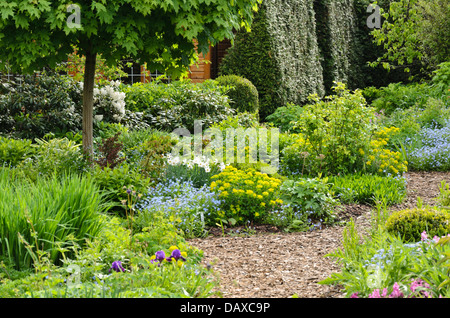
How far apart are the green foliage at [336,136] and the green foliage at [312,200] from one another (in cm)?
139

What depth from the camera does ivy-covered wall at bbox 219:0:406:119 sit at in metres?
12.4

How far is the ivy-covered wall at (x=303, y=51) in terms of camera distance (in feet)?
40.6

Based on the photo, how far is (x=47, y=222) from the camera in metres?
3.68

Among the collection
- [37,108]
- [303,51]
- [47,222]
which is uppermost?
[303,51]

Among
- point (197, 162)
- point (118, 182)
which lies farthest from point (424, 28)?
point (118, 182)

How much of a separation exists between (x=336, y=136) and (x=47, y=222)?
182 inches

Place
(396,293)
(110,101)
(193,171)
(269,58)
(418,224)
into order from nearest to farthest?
(396,293) → (418,224) → (193,171) → (110,101) → (269,58)

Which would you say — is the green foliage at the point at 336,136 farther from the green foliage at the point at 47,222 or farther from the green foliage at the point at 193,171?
the green foliage at the point at 47,222

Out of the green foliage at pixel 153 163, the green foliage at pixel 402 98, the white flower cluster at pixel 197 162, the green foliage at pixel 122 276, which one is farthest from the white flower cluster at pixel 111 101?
the green foliage at pixel 402 98

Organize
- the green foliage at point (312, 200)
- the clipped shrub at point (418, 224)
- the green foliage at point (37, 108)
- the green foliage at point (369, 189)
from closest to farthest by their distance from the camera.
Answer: the clipped shrub at point (418, 224) < the green foliage at point (312, 200) < the green foliage at point (369, 189) < the green foliage at point (37, 108)

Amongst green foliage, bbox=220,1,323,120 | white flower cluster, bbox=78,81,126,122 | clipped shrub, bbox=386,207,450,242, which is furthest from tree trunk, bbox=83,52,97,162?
green foliage, bbox=220,1,323,120

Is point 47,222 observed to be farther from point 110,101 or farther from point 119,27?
point 110,101
